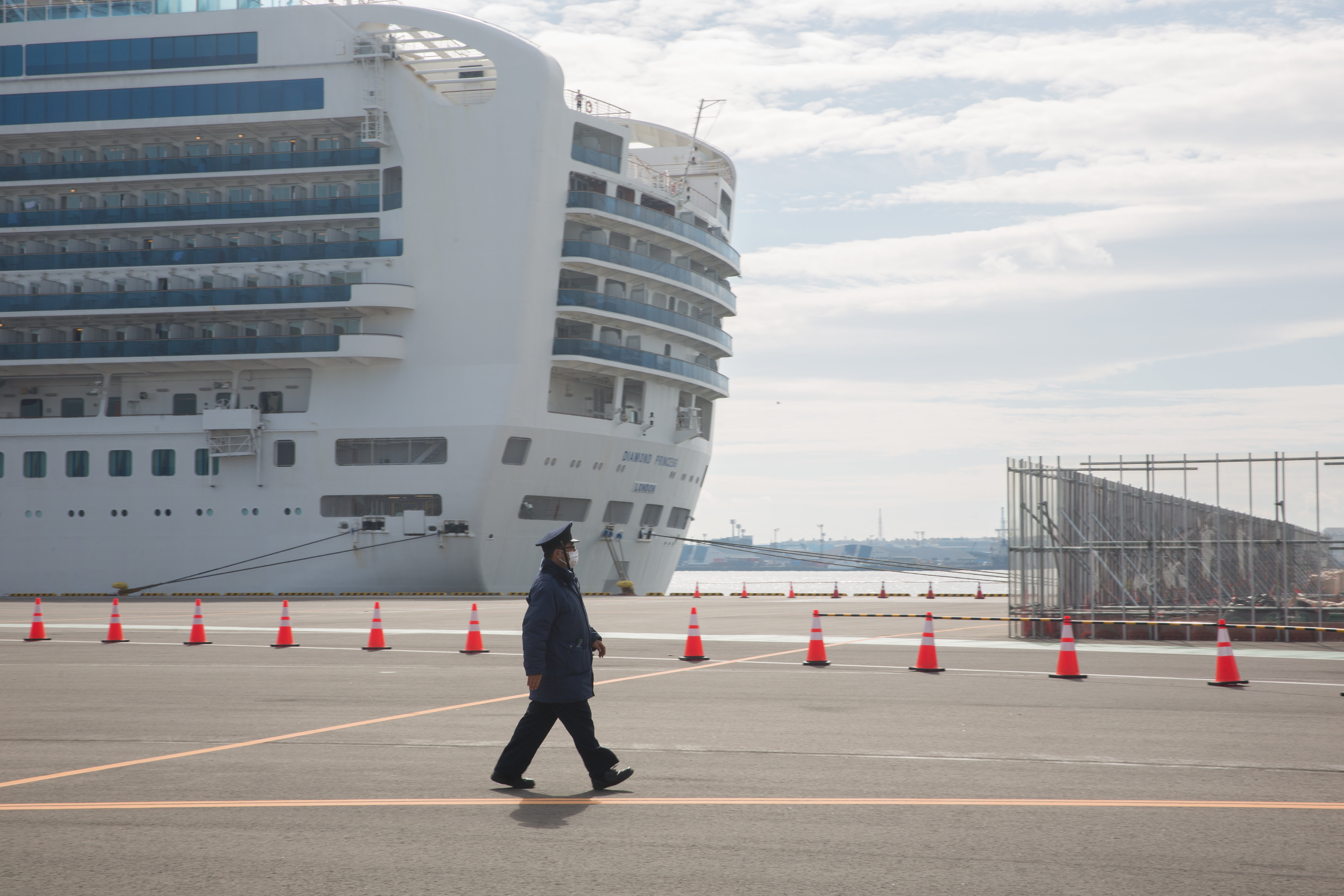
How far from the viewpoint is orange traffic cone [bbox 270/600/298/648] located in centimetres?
1891

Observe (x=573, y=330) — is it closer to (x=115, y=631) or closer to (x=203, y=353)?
(x=203, y=353)

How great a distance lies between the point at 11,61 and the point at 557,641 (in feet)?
167

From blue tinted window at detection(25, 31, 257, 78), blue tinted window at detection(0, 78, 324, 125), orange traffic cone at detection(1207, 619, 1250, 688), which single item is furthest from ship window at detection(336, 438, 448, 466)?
orange traffic cone at detection(1207, 619, 1250, 688)

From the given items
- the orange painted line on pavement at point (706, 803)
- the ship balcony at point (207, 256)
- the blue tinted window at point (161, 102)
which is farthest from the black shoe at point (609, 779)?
the blue tinted window at point (161, 102)

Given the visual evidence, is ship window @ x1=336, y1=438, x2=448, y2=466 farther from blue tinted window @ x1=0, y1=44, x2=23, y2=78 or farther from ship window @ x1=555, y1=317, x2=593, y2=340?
blue tinted window @ x1=0, y1=44, x2=23, y2=78

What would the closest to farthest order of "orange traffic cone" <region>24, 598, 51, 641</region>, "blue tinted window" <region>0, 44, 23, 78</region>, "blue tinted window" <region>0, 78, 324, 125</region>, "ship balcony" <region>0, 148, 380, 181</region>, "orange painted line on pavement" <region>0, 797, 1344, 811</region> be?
"orange painted line on pavement" <region>0, 797, 1344, 811</region>
"orange traffic cone" <region>24, 598, 51, 641</region>
"ship balcony" <region>0, 148, 380, 181</region>
"blue tinted window" <region>0, 78, 324, 125</region>
"blue tinted window" <region>0, 44, 23, 78</region>

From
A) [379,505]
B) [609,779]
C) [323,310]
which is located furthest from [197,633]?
[323,310]

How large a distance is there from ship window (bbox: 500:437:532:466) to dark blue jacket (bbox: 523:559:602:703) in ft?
111

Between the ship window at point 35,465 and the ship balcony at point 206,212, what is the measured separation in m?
8.98

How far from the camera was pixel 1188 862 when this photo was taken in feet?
18.5

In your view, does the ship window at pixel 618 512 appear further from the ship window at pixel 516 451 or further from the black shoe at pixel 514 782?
the black shoe at pixel 514 782

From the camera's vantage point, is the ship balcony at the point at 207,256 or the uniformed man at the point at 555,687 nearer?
the uniformed man at the point at 555,687

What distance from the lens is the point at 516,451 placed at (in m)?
41.9

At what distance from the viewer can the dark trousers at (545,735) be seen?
748cm
